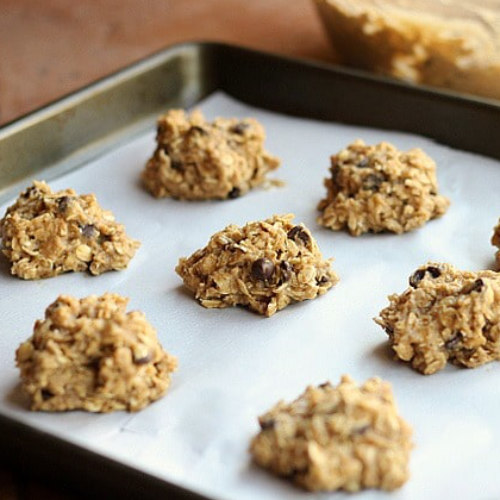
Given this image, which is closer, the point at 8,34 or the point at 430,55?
the point at 430,55

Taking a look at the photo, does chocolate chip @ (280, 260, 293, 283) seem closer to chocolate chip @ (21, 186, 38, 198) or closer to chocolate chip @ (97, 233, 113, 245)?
chocolate chip @ (97, 233, 113, 245)

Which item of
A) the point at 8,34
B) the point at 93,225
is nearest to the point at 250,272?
the point at 93,225

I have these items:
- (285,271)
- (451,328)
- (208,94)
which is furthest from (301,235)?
(208,94)

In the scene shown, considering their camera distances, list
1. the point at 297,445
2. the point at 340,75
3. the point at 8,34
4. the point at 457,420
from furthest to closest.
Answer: the point at 8,34 < the point at 340,75 < the point at 457,420 < the point at 297,445

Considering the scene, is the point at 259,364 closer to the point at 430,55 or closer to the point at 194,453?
the point at 194,453

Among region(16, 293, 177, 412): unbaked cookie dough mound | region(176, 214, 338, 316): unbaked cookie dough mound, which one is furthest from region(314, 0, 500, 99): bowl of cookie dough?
region(16, 293, 177, 412): unbaked cookie dough mound
